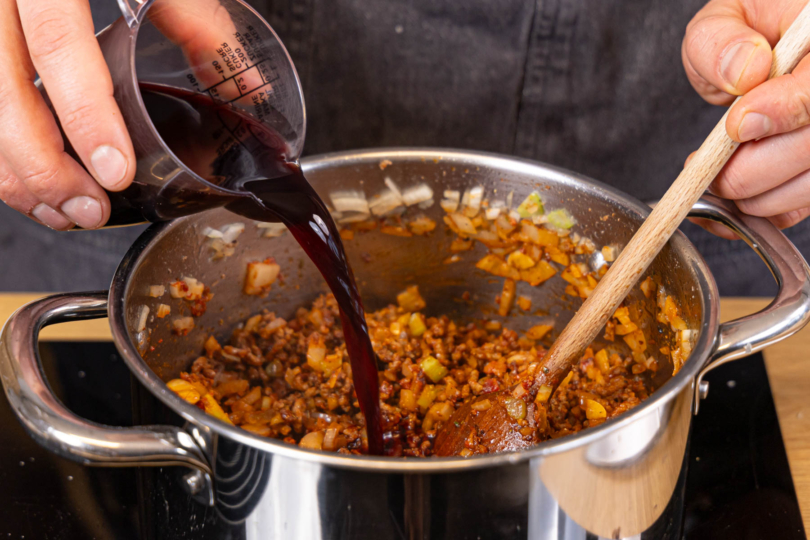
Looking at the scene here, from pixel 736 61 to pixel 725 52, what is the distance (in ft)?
0.13

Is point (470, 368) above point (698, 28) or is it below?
below

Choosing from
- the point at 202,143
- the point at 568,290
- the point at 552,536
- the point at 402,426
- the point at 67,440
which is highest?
the point at 202,143

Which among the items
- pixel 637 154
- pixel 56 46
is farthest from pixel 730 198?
pixel 56 46

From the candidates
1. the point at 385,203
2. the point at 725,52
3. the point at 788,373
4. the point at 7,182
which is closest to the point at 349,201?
the point at 385,203

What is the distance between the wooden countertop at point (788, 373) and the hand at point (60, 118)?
55 centimetres

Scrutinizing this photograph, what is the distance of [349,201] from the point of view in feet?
4.20

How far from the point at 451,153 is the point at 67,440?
31.3 inches

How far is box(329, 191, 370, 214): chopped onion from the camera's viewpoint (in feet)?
4.17

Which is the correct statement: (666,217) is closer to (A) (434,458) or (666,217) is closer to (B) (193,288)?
(A) (434,458)

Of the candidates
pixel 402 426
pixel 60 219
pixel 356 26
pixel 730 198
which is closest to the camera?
pixel 60 219

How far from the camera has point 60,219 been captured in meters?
0.93

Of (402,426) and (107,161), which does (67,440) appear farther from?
(402,426)

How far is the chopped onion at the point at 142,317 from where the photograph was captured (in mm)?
990

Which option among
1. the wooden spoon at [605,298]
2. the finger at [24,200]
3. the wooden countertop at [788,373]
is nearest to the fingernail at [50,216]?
the finger at [24,200]
